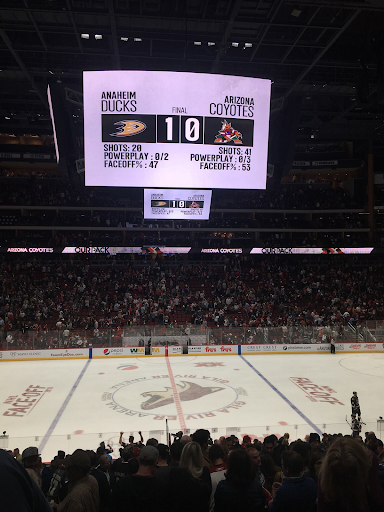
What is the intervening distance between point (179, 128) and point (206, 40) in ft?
19.1

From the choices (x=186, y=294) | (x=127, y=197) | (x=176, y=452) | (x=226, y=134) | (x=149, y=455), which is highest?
(x=226, y=134)

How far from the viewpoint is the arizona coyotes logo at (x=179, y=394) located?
1531 cm

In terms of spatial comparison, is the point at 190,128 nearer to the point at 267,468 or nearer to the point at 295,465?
the point at 267,468

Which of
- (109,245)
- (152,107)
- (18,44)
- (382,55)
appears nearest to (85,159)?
(152,107)

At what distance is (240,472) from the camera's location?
10.2ft

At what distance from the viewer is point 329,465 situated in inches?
98.6

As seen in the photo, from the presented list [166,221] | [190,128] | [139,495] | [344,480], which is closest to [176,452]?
[139,495]

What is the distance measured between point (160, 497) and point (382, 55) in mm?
20137

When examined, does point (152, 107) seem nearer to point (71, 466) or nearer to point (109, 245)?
point (71, 466)

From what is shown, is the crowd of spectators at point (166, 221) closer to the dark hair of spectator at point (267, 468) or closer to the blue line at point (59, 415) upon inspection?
the blue line at point (59, 415)

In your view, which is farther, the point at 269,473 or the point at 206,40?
the point at 206,40

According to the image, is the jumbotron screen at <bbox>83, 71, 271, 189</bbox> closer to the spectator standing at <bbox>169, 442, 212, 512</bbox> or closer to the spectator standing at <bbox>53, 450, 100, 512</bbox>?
the spectator standing at <bbox>53, 450, 100, 512</bbox>

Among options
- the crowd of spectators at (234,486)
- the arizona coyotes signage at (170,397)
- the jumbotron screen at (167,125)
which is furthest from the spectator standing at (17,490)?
the jumbotron screen at (167,125)

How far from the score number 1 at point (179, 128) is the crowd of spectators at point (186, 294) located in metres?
11.7
